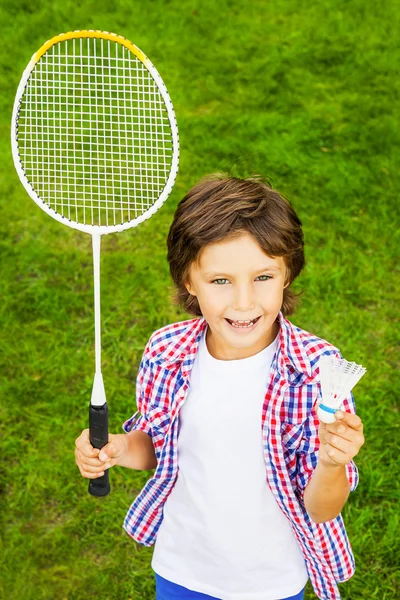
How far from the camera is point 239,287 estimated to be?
197cm

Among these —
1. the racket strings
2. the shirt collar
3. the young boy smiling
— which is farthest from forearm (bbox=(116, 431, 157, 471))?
the racket strings

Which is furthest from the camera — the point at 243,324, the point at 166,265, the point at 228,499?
the point at 166,265

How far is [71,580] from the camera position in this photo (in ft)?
10.5

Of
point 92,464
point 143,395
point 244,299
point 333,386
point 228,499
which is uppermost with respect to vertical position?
point 244,299

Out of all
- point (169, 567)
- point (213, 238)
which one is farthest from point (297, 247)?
point (169, 567)

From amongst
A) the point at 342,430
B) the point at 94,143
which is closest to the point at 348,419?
the point at 342,430

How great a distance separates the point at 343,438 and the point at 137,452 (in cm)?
72

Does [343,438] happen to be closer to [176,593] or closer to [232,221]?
[232,221]

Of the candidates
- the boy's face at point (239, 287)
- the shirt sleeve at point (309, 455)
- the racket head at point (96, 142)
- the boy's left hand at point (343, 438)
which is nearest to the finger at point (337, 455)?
the boy's left hand at point (343, 438)

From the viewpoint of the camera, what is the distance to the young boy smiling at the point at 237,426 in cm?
202

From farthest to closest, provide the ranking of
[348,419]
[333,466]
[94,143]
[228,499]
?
[94,143] → [228,499] → [333,466] → [348,419]

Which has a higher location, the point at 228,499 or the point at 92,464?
the point at 92,464

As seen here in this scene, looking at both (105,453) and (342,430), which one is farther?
(105,453)

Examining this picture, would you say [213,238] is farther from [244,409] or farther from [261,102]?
[261,102]
